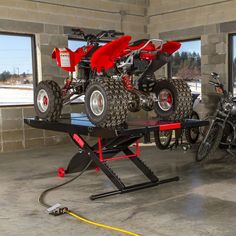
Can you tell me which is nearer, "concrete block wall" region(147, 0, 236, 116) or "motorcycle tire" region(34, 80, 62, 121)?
"motorcycle tire" region(34, 80, 62, 121)

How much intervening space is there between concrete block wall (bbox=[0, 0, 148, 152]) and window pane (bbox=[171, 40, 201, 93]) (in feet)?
5.10

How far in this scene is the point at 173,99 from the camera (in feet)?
14.3

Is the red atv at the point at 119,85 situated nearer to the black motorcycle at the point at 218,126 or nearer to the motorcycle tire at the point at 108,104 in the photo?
the motorcycle tire at the point at 108,104

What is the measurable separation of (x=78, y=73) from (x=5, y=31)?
2.31m

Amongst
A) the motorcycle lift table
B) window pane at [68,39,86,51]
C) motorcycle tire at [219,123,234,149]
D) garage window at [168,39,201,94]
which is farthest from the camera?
garage window at [168,39,201,94]

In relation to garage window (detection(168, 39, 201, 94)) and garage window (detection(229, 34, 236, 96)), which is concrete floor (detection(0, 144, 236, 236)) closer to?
garage window (detection(229, 34, 236, 96))

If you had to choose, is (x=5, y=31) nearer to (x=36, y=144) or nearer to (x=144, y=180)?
(x=36, y=144)

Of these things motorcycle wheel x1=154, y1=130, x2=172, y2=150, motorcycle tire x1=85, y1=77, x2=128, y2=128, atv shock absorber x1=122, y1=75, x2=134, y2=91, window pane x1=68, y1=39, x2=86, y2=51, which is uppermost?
window pane x1=68, y1=39, x2=86, y2=51

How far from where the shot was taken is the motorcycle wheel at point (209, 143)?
536cm

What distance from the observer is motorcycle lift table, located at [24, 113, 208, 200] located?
3694mm

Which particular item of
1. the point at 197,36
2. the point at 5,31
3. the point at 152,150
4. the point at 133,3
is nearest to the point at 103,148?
the point at 152,150

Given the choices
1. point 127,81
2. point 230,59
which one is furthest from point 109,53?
point 230,59

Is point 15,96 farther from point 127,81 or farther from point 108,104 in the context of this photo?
point 108,104

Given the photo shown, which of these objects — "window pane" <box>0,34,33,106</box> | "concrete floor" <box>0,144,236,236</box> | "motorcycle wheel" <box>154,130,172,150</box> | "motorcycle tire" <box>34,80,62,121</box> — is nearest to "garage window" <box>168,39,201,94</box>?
"motorcycle wheel" <box>154,130,172,150</box>
